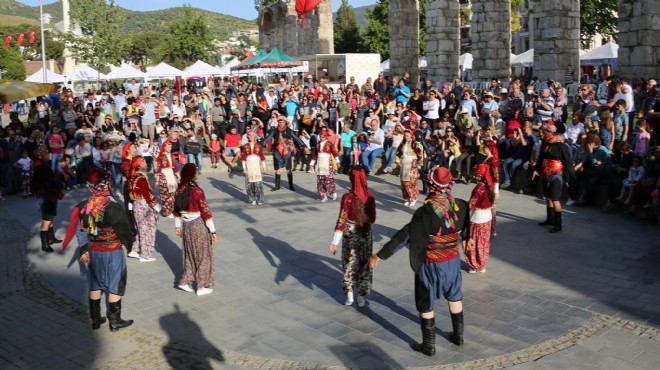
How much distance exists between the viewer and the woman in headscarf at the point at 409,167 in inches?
537

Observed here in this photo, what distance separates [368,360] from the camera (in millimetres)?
6500

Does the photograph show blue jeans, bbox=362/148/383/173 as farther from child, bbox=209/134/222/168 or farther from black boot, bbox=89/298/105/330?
black boot, bbox=89/298/105/330

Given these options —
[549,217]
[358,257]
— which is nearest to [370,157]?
[549,217]

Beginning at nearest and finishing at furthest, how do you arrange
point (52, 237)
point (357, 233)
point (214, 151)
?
point (357, 233), point (52, 237), point (214, 151)

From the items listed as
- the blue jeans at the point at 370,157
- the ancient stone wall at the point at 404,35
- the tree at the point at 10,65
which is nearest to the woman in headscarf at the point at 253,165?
the blue jeans at the point at 370,157

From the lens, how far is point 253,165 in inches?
560

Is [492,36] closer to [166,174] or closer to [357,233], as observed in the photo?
[166,174]

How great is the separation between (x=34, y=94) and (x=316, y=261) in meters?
4.74

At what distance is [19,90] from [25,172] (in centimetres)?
1102

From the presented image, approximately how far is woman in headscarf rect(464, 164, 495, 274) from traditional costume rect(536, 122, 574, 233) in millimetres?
2289

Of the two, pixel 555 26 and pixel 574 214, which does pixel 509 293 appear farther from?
pixel 555 26

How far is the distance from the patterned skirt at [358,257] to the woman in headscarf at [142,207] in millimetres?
3835

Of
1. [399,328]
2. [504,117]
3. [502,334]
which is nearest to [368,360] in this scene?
[399,328]

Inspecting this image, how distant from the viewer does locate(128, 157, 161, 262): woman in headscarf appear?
10.3 m
